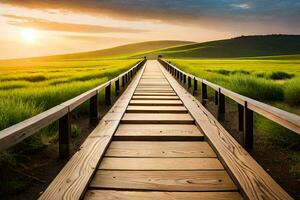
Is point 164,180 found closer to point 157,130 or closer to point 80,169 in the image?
point 80,169

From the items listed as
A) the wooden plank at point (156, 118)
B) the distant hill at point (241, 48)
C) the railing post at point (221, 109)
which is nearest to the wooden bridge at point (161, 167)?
the wooden plank at point (156, 118)

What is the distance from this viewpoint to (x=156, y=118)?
20.8 ft

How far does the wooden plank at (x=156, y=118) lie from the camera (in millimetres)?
6020

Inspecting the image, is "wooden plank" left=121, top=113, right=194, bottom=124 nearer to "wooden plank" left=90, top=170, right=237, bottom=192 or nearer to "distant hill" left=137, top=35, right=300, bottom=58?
"wooden plank" left=90, top=170, right=237, bottom=192

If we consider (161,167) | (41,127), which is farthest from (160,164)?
(41,127)

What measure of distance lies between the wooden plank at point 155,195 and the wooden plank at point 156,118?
305 cm

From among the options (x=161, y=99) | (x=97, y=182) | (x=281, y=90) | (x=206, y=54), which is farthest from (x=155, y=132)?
(x=206, y=54)

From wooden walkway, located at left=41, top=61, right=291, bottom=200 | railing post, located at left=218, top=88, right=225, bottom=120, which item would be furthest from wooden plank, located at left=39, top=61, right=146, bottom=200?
railing post, located at left=218, top=88, right=225, bottom=120

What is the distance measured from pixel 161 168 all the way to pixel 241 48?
135 metres

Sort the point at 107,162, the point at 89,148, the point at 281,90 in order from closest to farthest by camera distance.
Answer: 1. the point at 107,162
2. the point at 89,148
3. the point at 281,90

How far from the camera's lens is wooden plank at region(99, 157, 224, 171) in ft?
11.8

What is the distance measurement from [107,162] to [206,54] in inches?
4554

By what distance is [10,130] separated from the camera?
2615 millimetres

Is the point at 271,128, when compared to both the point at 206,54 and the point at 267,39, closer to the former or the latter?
the point at 206,54
